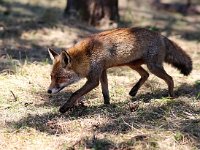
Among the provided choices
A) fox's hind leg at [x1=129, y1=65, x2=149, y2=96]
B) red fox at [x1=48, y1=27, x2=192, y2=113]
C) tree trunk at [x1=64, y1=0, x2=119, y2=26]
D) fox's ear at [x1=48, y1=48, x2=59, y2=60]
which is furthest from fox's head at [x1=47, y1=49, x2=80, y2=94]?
tree trunk at [x1=64, y1=0, x2=119, y2=26]

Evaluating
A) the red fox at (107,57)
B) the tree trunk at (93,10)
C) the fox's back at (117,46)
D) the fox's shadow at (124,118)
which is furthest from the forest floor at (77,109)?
the fox's back at (117,46)

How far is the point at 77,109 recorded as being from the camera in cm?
748

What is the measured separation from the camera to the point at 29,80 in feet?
29.6

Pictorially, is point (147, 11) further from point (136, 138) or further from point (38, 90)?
point (136, 138)

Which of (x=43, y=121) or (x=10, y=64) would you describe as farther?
(x=10, y=64)

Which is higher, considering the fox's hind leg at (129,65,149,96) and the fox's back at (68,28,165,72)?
the fox's back at (68,28,165,72)

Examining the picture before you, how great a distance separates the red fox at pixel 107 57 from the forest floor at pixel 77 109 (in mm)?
419

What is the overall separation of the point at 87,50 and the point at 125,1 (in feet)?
28.4

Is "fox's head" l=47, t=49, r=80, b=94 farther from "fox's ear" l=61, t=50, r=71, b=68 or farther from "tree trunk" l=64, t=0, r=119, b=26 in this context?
"tree trunk" l=64, t=0, r=119, b=26

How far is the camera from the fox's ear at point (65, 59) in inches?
282

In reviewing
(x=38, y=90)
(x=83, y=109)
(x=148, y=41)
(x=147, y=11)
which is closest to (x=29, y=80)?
(x=38, y=90)

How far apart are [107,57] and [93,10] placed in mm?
5285

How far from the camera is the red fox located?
23.9 feet

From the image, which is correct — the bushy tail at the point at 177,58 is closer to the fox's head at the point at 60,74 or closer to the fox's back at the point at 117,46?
the fox's back at the point at 117,46
